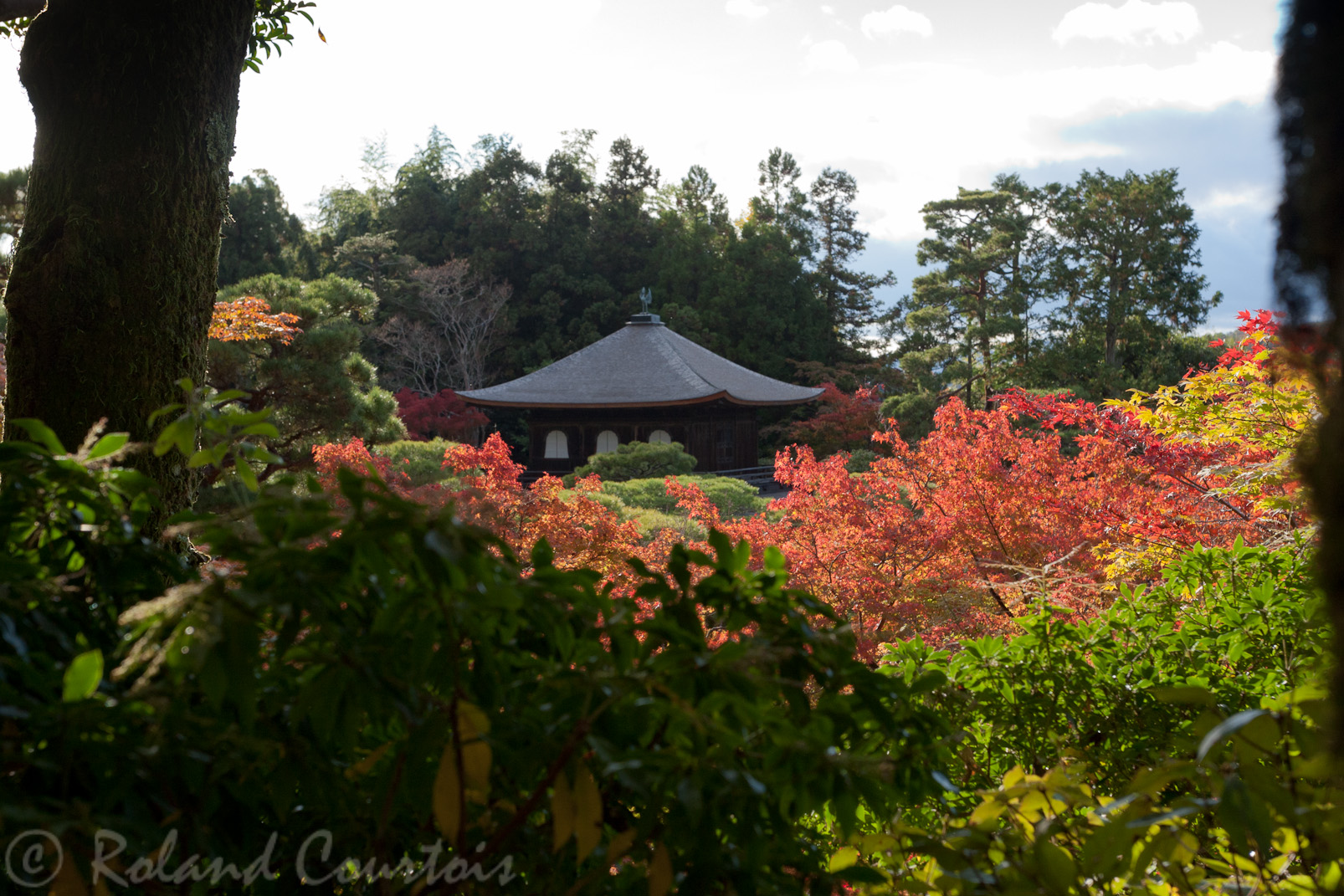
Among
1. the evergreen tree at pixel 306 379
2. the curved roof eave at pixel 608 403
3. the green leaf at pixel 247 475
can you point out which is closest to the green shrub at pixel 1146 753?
the green leaf at pixel 247 475

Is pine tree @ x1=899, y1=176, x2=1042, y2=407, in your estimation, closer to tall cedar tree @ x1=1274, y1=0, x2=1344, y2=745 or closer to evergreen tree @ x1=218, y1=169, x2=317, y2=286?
evergreen tree @ x1=218, y1=169, x2=317, y2=286

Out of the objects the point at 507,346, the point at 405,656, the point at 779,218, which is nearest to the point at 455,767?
the point at 405,656

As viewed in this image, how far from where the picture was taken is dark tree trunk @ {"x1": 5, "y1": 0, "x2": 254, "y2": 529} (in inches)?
88.5

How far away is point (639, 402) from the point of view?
20328 millimetres

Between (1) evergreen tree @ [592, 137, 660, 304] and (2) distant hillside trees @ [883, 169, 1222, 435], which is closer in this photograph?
(2) distant hillside trees @ [883, 169, 1222, 435]

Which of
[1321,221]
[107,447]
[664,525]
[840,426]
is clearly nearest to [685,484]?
[664,525]

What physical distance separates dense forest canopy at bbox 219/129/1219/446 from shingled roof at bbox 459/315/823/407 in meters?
3.36

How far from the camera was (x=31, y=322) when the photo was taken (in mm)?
2268

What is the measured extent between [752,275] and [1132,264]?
37.3 ft

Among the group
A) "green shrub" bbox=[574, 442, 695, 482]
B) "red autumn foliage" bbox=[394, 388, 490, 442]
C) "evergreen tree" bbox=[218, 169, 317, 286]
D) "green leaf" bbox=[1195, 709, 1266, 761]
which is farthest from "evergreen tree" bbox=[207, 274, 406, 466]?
"evergreen tree" bbox=[218, 169, 317, 286]

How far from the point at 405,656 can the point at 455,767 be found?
0.12 m

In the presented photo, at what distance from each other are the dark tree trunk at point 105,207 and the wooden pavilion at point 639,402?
17.7 m

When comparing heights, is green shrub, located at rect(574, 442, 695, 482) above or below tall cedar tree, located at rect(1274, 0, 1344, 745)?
below

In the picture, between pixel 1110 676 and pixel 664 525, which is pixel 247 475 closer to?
pixel 1110 676
